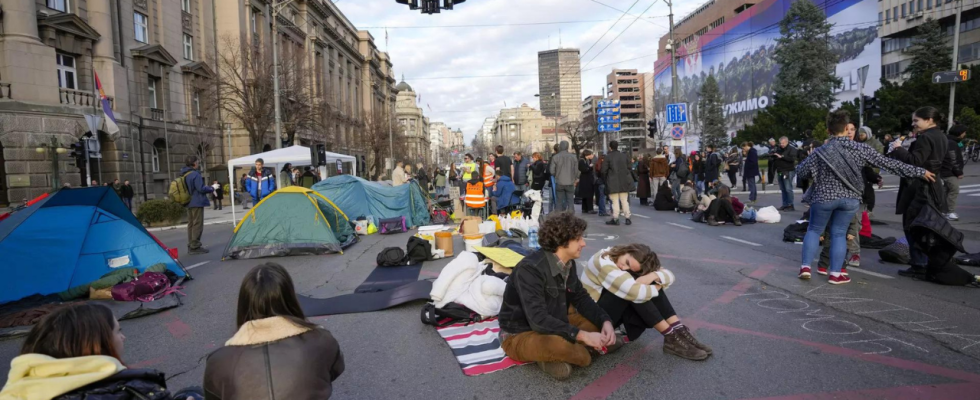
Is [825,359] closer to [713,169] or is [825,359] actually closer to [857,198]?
[857,198]

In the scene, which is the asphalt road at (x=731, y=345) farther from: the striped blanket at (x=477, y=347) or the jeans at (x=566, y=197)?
the jeans at (x=566, y=197)

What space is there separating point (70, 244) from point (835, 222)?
9.09 meters

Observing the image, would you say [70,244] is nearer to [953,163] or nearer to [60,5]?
[953,163]

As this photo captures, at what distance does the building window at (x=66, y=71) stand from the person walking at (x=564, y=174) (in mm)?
21793

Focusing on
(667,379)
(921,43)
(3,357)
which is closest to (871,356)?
(667,379)

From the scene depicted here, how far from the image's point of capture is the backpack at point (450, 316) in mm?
5164

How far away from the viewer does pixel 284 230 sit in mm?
10172

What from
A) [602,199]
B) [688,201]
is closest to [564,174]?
[602,199]

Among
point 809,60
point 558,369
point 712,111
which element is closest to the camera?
point 558,369

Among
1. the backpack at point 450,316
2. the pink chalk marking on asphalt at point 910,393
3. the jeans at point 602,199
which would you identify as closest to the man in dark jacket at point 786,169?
the jeans at point 602,199

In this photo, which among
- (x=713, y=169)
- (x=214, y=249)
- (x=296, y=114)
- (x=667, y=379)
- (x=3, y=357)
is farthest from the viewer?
(x=296, y=114)

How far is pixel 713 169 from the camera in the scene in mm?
16984

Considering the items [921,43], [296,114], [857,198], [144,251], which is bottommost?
[144,251]

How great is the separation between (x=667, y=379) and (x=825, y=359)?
120 centimetres
